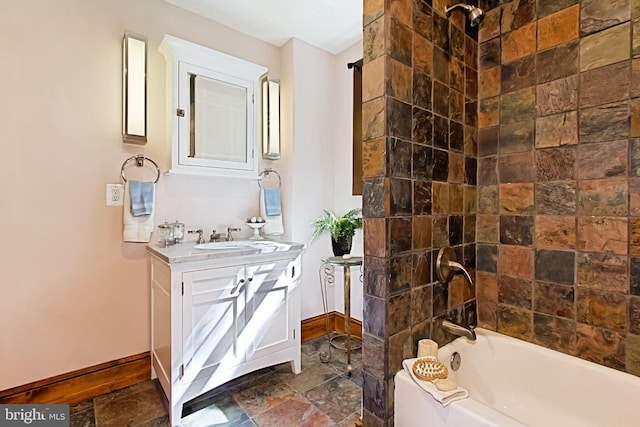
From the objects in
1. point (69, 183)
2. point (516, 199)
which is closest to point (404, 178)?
point (516, 199)

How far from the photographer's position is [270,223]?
240cm

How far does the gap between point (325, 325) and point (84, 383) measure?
5.67 ft

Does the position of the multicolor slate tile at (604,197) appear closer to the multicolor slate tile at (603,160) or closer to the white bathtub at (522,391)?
the multicolor slate tile at (603,160)

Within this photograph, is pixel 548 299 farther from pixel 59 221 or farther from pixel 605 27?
pixel 59 221

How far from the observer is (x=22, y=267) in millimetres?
1633

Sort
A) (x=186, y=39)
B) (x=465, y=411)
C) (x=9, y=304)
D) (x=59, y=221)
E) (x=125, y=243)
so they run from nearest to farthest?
(x=465, y=411) < (x=9, y=304) < (x=59, y=221) < (x=125, y=243) < (x=186, y=39)

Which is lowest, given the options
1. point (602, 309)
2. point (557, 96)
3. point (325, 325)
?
point (325, 325)

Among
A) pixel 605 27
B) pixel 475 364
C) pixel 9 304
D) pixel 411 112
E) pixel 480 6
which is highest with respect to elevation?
pixel 480 6

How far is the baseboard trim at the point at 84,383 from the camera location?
1644 millimetres

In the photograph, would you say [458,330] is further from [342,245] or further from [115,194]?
[115,194]

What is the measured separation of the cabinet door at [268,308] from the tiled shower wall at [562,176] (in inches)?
46.5

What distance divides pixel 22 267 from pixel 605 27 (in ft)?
9.96

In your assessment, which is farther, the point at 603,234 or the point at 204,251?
the point at 204,251

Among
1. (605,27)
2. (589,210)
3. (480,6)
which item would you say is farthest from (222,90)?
(589,210)
